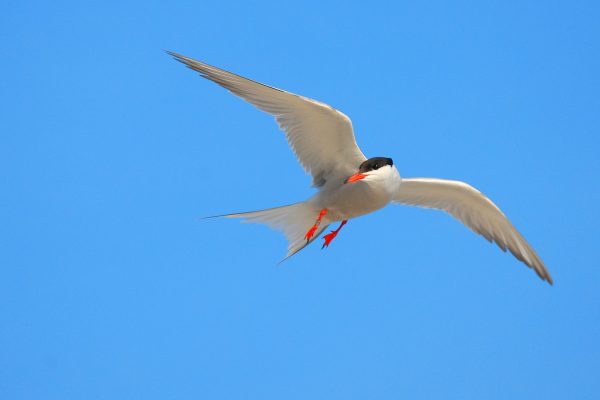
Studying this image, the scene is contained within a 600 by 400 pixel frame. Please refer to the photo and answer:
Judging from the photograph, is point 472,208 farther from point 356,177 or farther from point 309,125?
point 309,125

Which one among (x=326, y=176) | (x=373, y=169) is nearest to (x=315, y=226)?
(x=326, y=176)

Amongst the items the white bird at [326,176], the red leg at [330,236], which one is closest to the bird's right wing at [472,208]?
the white bird at [326,176]

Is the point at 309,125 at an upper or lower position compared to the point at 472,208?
upper

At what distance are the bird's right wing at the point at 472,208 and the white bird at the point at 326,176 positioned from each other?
10 mm

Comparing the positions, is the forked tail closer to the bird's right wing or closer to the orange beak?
the orange beak

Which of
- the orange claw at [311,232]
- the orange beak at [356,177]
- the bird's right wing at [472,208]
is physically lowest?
the orange claw at [311,232]

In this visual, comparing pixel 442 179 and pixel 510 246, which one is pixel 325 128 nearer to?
pixel 442 179

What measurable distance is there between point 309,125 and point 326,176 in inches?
23.5

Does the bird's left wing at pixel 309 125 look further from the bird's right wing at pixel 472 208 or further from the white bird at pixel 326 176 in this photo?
the bird's right wing at pixel 472 208

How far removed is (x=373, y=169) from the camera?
6.82 meters

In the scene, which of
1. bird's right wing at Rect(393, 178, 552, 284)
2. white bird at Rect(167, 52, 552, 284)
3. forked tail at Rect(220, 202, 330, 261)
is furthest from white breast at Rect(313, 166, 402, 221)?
bird's right wing at Rect(393, 178, 552, 284)

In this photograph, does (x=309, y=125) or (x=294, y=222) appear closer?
(x=309, y=125)

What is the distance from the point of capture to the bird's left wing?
649 cm

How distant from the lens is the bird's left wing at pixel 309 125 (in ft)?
21.3
